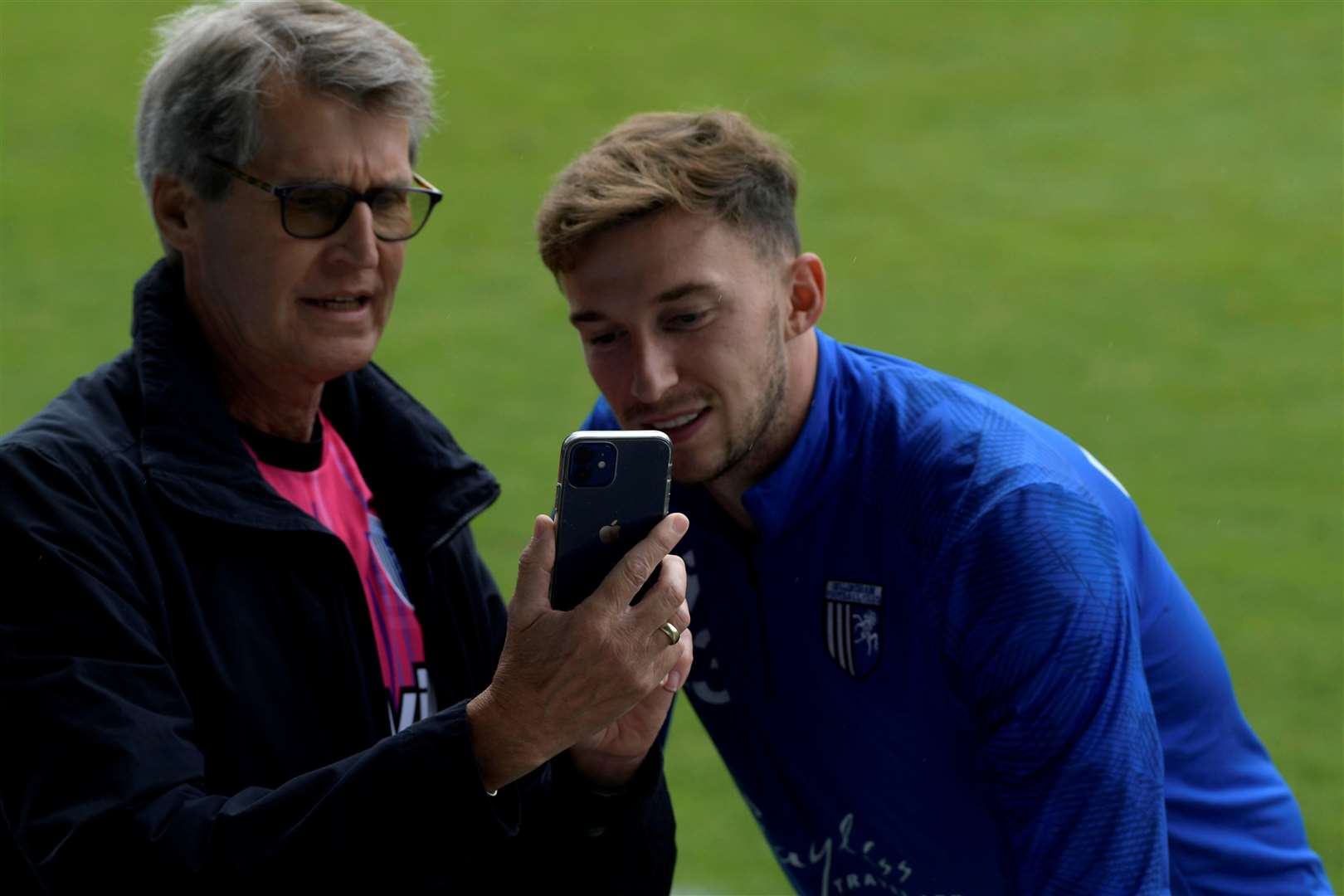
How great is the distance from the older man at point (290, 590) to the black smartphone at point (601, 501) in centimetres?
5

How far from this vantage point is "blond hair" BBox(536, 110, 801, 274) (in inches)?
115

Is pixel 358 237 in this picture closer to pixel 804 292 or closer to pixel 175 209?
pixel 175 209

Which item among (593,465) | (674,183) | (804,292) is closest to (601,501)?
(593,465)

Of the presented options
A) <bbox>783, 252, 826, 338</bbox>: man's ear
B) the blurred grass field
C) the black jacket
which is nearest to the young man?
<bbox>783, 252, 826, 338</bbox>: man's ear

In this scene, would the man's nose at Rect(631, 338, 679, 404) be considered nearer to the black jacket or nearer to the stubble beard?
the stubble beard

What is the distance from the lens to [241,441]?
279 centimetres

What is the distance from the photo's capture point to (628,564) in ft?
7.48

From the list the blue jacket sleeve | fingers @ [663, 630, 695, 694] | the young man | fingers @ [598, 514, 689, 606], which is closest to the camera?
fingers @ [598, 514, 689, 606]

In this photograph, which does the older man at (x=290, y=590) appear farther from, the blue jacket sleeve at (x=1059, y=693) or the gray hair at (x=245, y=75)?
the blue jacket sleeve at (x=1059, y=693)

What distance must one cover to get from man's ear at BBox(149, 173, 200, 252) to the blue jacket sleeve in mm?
1328

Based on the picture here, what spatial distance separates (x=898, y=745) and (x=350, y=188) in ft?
4.10

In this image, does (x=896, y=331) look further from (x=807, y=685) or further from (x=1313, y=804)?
(x=807, y=685)

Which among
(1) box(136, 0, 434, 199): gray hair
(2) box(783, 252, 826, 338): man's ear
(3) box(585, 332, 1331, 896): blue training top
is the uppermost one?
(1) box(136, 0, 434, 199): gray hair

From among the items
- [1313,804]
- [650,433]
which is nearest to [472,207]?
[1313,804]
